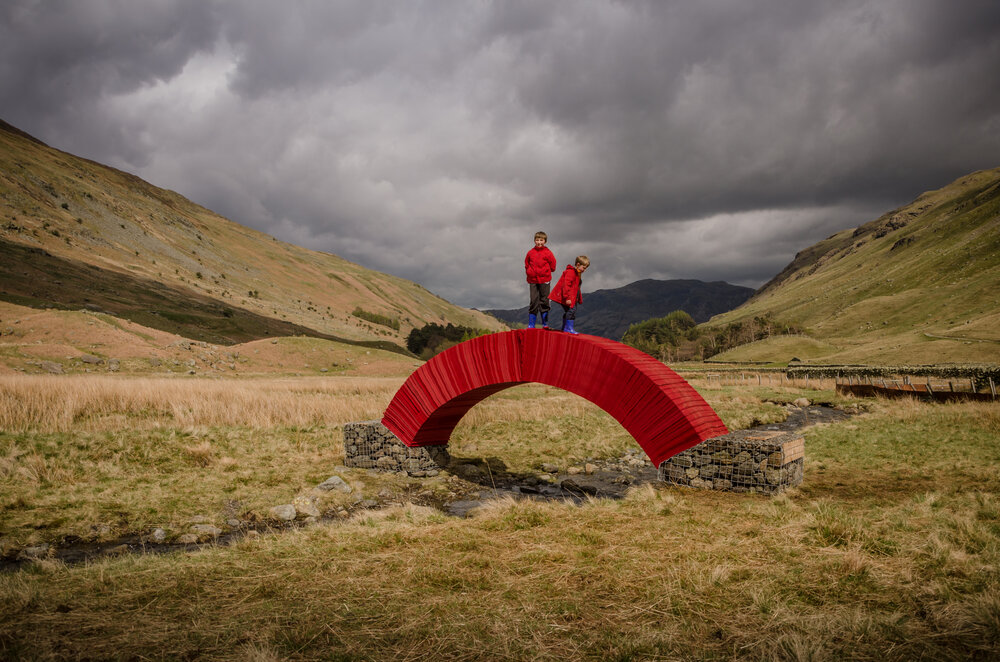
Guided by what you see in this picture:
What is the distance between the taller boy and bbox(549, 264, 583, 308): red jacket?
0.34 meters

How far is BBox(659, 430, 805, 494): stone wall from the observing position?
10062 mm

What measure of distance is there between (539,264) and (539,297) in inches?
32.6

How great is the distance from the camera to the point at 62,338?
40.7 meters

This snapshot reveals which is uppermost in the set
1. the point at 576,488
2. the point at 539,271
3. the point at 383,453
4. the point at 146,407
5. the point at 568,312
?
the point at 539,271

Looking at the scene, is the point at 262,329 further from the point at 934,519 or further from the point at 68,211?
the point at 934,519

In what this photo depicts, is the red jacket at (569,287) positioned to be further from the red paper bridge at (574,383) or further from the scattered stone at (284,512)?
the scattered stone at (284,512)

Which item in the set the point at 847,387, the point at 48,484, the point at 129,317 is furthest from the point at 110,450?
the point at 129,317

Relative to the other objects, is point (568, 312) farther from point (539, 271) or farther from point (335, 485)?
point (335, 485)

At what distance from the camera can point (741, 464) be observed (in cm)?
1029

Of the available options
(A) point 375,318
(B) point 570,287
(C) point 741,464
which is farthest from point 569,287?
(A) point 375,318

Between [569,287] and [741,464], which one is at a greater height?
[569,287]

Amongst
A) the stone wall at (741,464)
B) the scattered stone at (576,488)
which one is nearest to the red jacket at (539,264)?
the stone wall at (741,464)

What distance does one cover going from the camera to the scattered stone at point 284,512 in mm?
12023

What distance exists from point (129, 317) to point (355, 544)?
6545 centimetres
